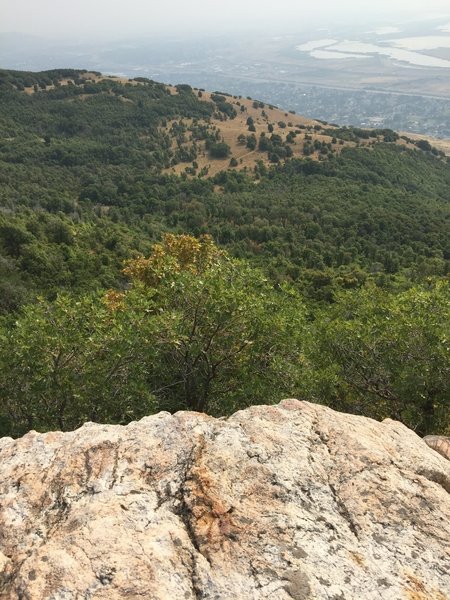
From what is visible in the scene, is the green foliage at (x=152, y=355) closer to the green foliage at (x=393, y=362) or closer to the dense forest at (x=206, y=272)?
the dense forest at (x=206, y=272)

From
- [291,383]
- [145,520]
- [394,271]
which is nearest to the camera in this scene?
[145,520]

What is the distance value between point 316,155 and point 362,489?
167m

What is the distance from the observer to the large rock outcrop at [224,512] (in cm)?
698

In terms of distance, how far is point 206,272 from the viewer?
16719 millimetres

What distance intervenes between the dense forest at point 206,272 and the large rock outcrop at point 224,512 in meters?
5.55

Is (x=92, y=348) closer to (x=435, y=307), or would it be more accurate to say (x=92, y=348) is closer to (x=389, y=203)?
(x=435, y=307)

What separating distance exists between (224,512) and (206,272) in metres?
9.91

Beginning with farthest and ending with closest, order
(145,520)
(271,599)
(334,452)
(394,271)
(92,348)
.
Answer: (394,271), (92,348), (334,452), (145,520), (271,599)

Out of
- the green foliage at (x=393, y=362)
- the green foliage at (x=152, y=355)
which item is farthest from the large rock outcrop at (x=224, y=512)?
the green foliage at (x=393, y=362)

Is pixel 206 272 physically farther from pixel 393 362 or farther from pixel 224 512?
pixel 224 512

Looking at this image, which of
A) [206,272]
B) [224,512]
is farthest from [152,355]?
[224,512]

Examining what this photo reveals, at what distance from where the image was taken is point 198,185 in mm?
144375

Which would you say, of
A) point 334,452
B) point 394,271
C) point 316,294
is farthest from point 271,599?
point 394,271

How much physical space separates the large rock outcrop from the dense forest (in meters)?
5.55
